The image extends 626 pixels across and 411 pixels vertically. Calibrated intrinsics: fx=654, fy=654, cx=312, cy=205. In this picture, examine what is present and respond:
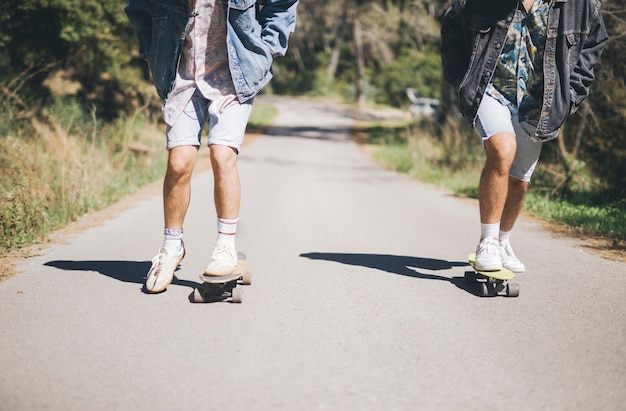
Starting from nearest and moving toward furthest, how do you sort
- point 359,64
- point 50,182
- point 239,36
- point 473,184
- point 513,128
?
point 239,36, point 513,128, point 50,182, point 473,184, point 359,64

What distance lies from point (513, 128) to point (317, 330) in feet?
6.17

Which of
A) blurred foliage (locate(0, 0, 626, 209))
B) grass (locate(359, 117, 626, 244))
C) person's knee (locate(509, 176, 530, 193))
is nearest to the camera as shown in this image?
person's knee (locate(509, 176, 530, 193))

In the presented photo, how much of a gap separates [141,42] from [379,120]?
117ft

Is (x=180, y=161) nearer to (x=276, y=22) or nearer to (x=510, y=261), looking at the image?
(x=276, y=22)

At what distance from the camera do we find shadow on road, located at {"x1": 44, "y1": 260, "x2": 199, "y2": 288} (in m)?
4.28

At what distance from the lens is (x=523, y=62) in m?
4.08

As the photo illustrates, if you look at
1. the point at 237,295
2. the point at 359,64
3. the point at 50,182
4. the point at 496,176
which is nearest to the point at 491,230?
the point at 496,176

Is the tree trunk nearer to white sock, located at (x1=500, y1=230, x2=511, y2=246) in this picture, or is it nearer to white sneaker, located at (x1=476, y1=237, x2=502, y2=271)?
white sock, located at (x1=500, y1=230, x2=511, y2=246)

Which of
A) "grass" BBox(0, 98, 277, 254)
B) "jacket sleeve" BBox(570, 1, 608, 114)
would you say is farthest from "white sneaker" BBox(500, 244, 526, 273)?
"grass" BBox(0, 98, 277, 254)

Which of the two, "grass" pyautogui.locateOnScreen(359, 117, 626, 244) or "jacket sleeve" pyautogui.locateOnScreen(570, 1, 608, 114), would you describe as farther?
"grass" pyautogui.locateOnScreen(359, 117, 626, 244)

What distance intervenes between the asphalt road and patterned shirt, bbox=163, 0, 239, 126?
1.15 m

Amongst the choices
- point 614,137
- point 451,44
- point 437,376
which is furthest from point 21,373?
point 614,137

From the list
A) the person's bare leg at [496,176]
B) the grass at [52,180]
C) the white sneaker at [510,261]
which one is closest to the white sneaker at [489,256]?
the person's bare leg at [496,176]

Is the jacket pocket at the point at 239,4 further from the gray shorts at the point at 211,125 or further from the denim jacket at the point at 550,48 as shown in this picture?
the denim jacket at the point at 550,48
